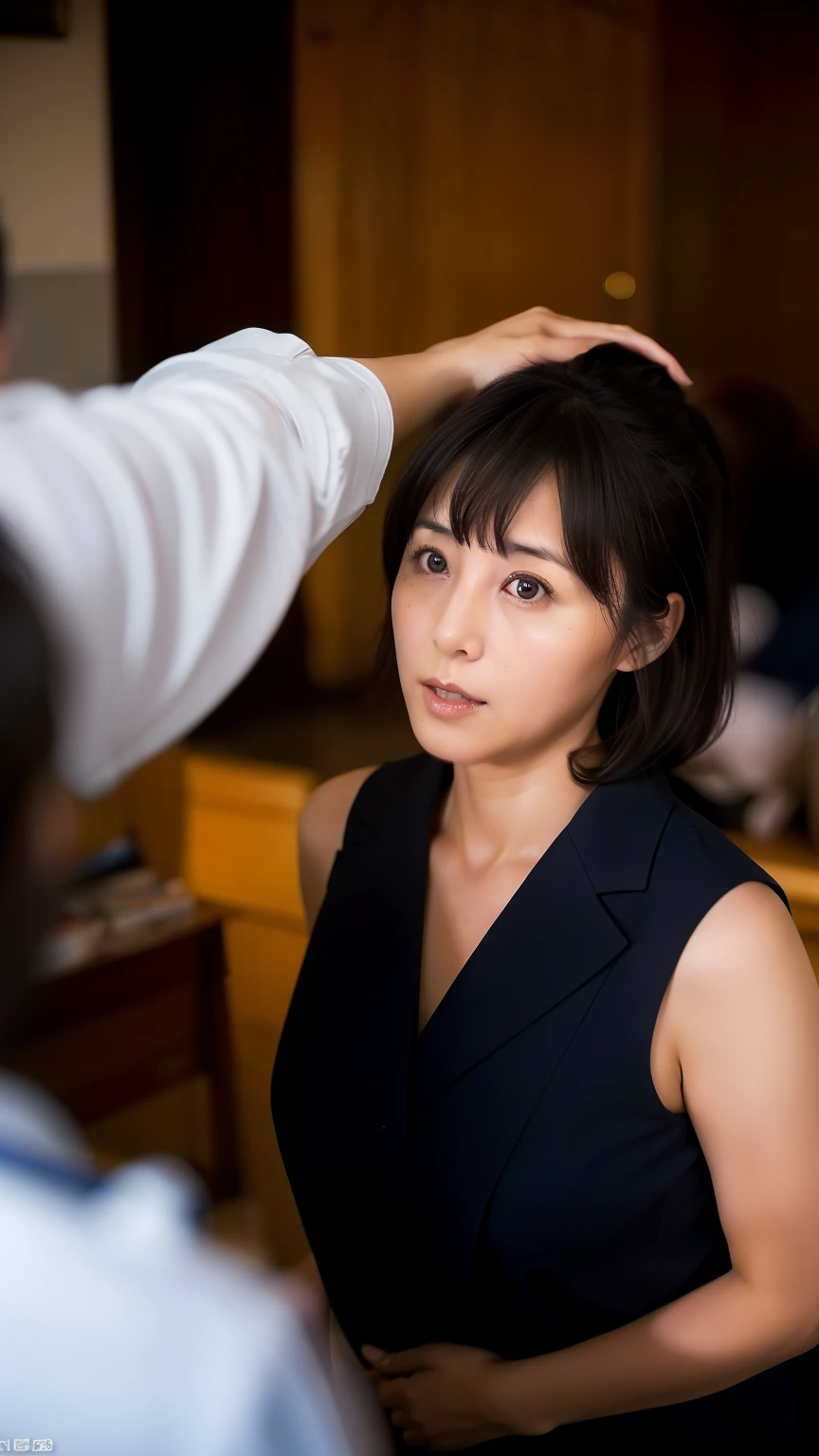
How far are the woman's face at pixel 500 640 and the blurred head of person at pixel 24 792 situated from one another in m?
0.56

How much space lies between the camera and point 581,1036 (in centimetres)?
102

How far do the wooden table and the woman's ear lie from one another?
619 millimetres

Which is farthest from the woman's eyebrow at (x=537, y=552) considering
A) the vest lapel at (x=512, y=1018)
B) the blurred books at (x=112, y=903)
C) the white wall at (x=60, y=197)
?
the white wall at (x=60, y=197)

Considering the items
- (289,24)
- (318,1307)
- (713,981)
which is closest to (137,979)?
(318,1307)

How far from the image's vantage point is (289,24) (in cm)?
287

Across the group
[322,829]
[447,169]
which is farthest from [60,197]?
[322,829]

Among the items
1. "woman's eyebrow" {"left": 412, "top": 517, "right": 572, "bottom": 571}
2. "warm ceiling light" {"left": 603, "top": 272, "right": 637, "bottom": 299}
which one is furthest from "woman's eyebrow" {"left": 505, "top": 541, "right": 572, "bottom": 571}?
"warm ceiling light" {"left": 603, "top": 272, "right": 637, "bottom": 299}

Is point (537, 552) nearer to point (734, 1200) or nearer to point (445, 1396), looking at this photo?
point (734, 1200)

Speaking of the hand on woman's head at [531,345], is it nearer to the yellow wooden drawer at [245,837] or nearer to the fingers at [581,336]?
the fingers at [581,336]

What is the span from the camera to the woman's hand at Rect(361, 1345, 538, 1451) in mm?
1036

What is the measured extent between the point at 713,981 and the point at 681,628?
321 mm

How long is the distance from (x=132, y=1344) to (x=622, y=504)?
0.74m

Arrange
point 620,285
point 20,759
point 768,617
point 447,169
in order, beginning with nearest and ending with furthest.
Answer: point 20,759, point 768,617, point 447,169, point 620,285

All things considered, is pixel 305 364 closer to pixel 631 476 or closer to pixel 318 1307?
pixel 631 476
